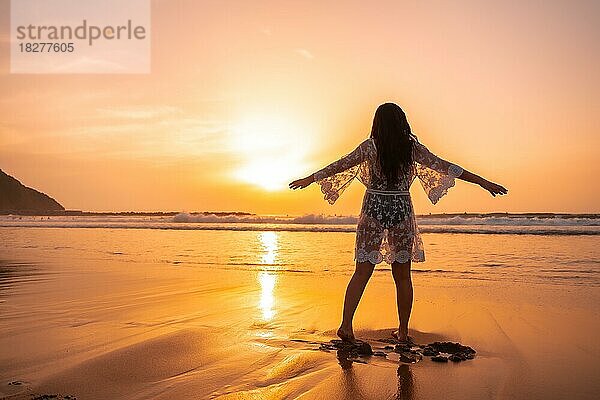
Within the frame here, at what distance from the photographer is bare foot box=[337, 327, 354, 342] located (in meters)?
4.41

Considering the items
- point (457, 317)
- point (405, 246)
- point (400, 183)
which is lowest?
point (457, 317)

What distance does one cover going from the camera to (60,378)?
131 inches

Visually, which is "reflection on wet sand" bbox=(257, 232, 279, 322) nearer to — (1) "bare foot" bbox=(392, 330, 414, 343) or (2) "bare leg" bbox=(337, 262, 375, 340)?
(2) "bare leg" bbox=(337, 262, 375, 340)

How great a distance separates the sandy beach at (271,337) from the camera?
3.23 m

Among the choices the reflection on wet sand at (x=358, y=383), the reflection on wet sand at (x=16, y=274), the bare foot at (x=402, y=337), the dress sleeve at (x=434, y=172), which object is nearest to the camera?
the reflection on wet sand at (x=358, y=383)

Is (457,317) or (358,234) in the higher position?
(358,234)

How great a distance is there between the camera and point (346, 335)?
14.6ft

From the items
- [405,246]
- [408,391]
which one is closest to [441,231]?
[405,246]

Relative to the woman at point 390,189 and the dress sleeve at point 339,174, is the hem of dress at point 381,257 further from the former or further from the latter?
the dress sleeve at point 339,174

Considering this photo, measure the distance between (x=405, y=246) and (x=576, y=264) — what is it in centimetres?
679

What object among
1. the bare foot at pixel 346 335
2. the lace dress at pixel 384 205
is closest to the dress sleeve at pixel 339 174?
the lace dress at pixel 384 205

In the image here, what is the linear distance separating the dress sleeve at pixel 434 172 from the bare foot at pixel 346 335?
4.80 ft

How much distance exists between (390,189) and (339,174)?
505mm

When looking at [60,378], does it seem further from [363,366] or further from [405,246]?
[405,246]
